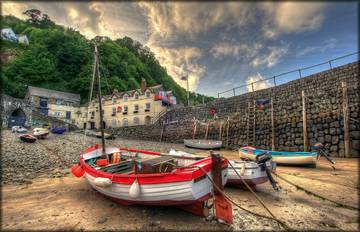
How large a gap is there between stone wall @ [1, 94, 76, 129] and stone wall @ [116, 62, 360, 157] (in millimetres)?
31221

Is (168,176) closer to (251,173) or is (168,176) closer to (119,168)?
(119,168)

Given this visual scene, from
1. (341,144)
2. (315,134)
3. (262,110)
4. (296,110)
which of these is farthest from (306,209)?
(262,110)

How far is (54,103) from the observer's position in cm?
4616

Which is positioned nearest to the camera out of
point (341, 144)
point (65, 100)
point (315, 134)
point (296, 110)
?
point (341, 144)

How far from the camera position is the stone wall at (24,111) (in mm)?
32062

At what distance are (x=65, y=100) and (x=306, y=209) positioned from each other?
55.7m

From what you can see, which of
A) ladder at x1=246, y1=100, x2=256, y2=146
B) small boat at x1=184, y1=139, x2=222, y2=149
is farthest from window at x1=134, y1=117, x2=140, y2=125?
ladder at x1=246, y1=100, x2=256, y2=146

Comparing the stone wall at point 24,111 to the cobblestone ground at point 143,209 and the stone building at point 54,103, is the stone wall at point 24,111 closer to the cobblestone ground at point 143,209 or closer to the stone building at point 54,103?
the stone building at point 54,103

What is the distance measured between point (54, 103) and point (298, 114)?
5338 cm

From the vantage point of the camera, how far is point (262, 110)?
2102 centimetres

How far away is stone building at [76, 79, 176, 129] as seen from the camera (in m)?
38.7

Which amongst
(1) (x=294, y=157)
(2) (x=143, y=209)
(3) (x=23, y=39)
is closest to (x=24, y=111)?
(2) (x=143, y=209)

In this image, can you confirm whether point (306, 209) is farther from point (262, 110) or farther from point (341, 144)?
point (262, 110)

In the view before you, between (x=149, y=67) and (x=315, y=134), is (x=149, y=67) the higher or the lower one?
the higher one
